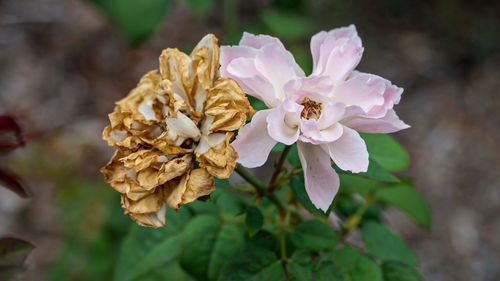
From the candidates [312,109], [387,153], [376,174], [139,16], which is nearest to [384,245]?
[387,153]

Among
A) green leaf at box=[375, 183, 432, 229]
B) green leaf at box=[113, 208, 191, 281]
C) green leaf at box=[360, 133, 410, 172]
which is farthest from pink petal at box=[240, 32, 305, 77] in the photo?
green leaf at box=[375, 183, 432, 229]

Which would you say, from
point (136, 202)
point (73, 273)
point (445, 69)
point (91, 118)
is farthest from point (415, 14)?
point (136, 202)

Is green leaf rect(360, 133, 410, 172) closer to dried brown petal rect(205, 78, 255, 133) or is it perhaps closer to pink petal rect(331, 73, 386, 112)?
pink petal rect(331, 73, 386, 112)

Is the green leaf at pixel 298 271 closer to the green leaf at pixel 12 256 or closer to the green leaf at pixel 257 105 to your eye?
the green leaf at pixel 257 105

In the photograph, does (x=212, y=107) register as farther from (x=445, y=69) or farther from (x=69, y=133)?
(x=445, y=69)


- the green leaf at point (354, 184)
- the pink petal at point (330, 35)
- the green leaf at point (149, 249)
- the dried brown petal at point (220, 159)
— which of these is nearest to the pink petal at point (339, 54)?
the pink petal at point (330, 35)
